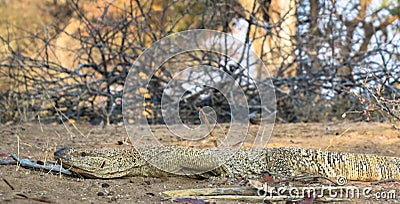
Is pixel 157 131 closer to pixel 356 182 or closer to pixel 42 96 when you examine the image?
pixel 42 96

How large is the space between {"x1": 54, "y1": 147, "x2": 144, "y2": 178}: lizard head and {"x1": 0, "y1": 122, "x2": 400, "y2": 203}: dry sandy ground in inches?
2.4

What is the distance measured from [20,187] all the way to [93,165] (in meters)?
0.55

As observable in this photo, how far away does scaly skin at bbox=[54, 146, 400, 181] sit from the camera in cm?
304

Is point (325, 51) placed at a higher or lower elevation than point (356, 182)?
higher

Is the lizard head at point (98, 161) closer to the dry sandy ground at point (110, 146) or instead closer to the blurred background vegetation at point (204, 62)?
the dry sandy ground at point (110, 146)

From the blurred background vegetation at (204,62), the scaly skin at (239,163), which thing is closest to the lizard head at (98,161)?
the scaly skin at (239,163)

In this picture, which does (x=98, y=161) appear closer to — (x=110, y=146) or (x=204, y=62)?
(x=110, y=146)

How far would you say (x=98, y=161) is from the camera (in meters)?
2.92

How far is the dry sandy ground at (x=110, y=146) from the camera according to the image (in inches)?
93.7

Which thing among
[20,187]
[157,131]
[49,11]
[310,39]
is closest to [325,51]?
[310,39]

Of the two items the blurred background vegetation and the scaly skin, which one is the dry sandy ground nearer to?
the scaly skin

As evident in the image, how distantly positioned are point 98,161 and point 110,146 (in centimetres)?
135

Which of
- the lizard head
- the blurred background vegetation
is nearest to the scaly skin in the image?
the lizard head

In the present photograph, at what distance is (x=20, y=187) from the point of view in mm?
2398
